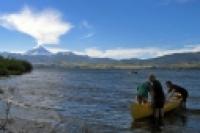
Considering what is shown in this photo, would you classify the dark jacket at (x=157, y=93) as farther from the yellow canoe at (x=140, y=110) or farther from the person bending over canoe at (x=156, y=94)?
the yellow canoe at (x=140, y=110)

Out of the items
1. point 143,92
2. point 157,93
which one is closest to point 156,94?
point 157,93

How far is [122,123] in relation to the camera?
22.0 meters

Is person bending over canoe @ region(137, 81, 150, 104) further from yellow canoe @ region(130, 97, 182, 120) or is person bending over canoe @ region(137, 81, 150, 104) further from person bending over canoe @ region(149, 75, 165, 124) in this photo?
person bending over canoe @ region(149, 75, 165, 124)

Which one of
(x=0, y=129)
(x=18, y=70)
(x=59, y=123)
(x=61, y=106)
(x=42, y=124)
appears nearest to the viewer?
(x=0, y=129)

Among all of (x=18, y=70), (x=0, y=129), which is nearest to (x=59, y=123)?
(x=0, y=129)

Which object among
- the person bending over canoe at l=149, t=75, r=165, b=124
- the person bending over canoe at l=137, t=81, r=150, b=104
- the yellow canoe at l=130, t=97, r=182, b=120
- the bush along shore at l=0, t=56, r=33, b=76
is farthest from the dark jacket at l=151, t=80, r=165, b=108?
the bush along shore at l=0, t=56, r=33, b=76

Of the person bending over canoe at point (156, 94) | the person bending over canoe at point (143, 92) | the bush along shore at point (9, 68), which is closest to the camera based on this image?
the person bending over canoe at point (156, 94)

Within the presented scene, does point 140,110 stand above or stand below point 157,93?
below

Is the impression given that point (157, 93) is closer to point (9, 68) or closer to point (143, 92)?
point (143, 92)

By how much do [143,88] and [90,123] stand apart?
3.42 metres

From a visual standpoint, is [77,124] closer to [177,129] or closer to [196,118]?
[177,129]

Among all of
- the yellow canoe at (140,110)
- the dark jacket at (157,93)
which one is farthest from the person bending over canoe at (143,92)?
the dark jacket at (157,93)

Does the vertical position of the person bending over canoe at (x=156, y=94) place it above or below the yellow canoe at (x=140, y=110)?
above

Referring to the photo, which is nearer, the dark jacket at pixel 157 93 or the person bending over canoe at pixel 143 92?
the dark jacket at pixel 157 93
